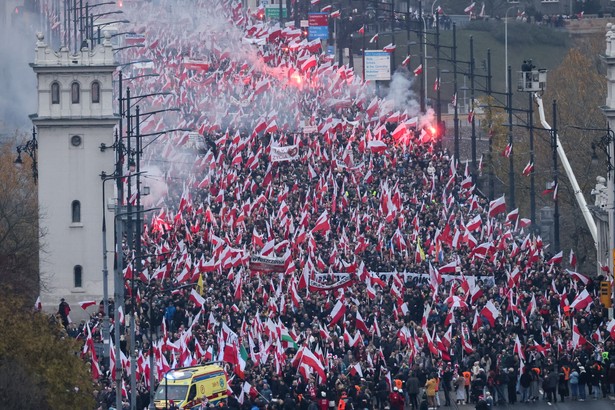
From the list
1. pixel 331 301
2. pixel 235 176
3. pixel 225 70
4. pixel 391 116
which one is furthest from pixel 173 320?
pixel 225 70

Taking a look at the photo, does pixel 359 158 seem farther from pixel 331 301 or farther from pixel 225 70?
pixel 225 70

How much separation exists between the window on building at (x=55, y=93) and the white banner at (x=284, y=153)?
11.5 metres

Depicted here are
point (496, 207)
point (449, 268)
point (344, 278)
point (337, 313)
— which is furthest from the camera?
point (496, 207)

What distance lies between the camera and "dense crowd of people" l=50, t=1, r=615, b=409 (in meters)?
72.1

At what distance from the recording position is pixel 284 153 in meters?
101

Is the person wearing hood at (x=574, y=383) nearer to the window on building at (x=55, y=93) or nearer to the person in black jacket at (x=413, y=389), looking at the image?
the person in black jacket at (x=413, y=389)

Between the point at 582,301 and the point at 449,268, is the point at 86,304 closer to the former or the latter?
the point at 449,268

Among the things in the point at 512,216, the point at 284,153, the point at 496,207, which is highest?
the point at 284,153

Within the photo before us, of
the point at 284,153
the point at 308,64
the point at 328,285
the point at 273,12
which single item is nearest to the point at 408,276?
the point at 328,285

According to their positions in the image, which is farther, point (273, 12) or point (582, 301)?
point (273, 12)

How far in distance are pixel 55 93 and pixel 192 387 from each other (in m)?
25.1

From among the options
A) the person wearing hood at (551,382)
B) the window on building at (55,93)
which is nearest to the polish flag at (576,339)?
the person wearing hood at (551,382)

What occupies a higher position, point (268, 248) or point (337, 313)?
point (268, 248)

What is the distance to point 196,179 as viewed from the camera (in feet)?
327
